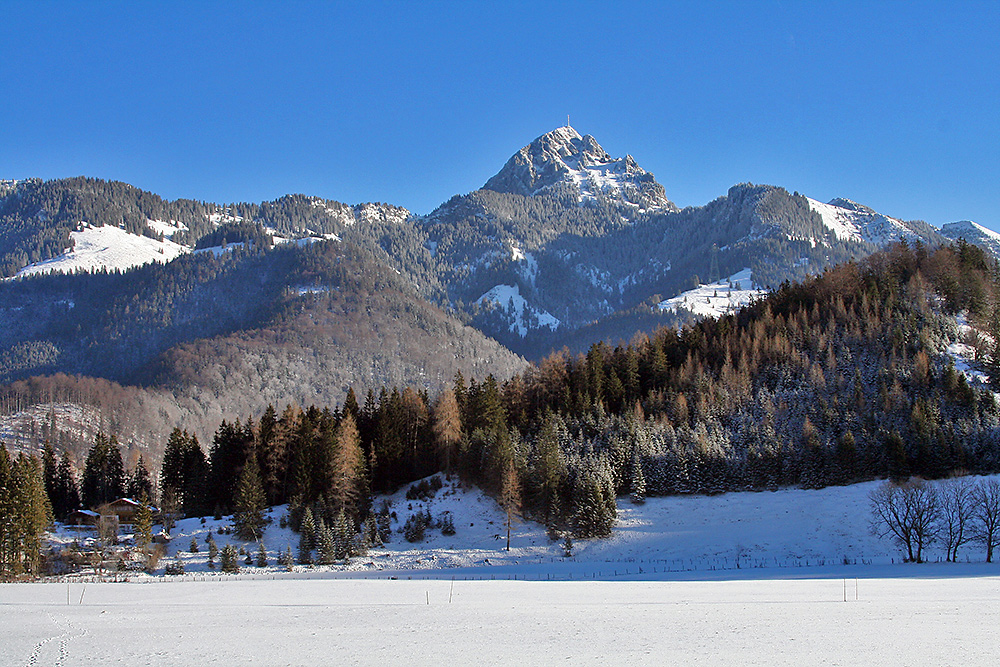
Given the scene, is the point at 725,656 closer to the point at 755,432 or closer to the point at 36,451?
the point at 755,432

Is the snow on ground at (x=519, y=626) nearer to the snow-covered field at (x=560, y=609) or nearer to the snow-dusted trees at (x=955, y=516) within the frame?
the snow-covered field at (x=560, y=609)

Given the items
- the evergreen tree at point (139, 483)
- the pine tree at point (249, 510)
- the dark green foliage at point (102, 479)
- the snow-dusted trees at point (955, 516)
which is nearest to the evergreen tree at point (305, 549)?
the pine tree at point (249, 510)

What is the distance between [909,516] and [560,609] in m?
43.2

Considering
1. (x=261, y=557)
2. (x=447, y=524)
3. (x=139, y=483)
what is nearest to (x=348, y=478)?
(x=447, y=524)

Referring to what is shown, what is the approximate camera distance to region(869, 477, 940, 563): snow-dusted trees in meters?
57.9

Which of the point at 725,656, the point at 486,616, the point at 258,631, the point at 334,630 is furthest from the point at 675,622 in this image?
the point at 258,631

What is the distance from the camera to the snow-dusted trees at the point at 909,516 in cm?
5788

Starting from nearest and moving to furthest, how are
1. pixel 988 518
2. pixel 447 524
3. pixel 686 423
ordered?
pixel 988 518 < pixel 447 524 < pixel 686 423

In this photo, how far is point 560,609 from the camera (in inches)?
1272

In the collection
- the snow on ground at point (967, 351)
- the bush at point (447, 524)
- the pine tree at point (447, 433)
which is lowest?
the bush at point (447, 524)

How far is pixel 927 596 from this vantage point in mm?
33688

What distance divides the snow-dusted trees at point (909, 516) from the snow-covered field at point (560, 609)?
168 cm

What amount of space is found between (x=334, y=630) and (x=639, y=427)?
60.8m

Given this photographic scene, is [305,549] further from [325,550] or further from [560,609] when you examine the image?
[560,609]
